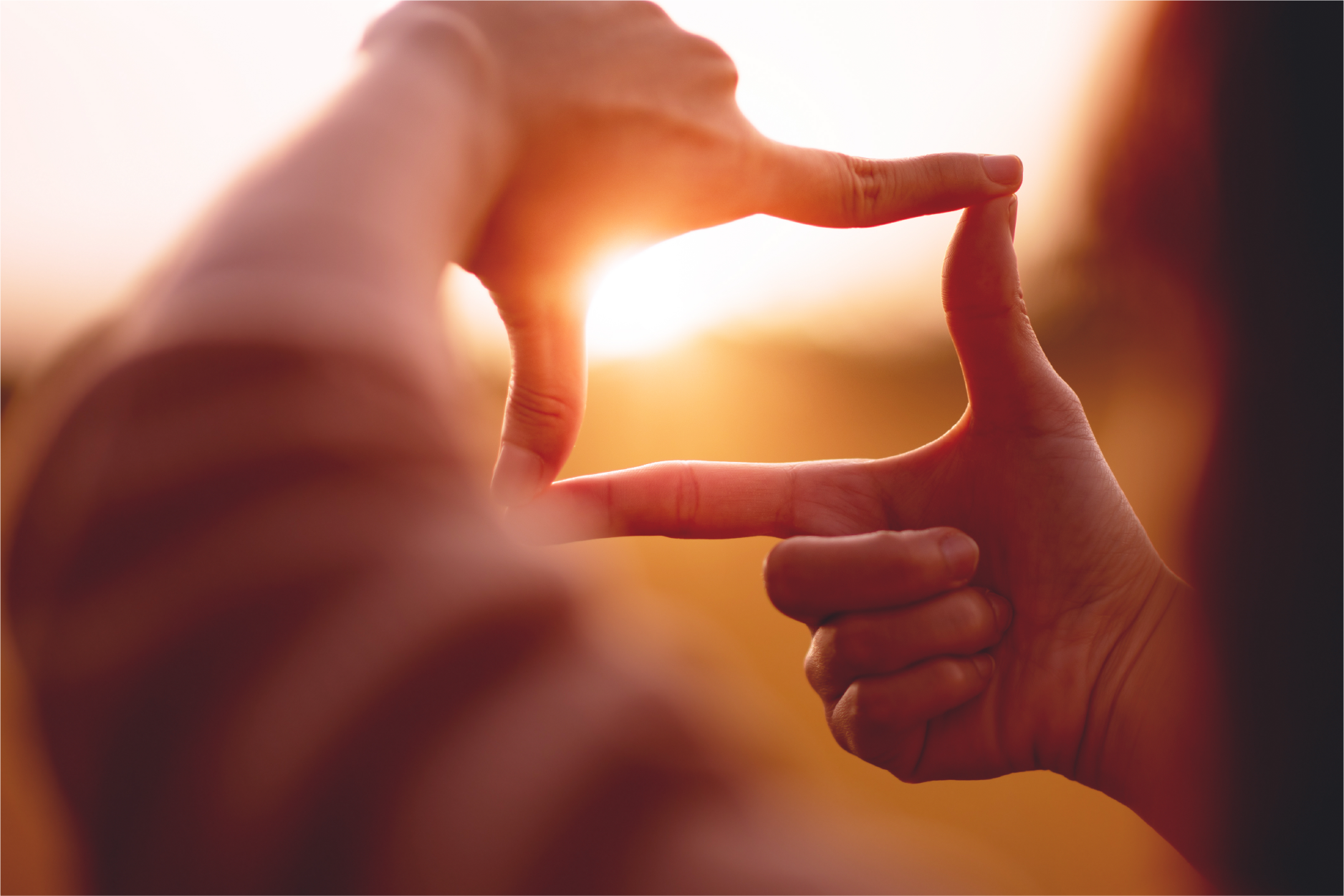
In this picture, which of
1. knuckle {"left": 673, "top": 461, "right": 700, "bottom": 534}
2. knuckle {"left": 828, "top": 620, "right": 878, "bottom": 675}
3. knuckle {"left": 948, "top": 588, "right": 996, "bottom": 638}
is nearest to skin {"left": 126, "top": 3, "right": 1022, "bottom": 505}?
knuckle {"left": 673, "top": 461, "right": 700, "bottom": 534}

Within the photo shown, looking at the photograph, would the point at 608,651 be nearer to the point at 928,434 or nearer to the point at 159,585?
the point at 159,585

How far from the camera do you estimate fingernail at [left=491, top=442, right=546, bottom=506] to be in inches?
45.3

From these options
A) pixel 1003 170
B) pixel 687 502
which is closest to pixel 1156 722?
pixel 687 502

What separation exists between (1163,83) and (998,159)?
0.64 metres

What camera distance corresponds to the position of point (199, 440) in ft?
0.98

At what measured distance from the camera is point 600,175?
962mm

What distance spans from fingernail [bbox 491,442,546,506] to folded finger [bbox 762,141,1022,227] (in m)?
0.60

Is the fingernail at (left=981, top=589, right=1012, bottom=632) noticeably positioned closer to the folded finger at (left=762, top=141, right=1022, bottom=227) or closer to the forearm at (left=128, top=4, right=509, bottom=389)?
the folded finger at (left=762, top=141, right=1022, bottom=227)

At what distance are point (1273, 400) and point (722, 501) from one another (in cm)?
84

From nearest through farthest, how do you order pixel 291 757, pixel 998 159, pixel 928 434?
pixel 291 757 → pixel 998 159 → pixel 928 434

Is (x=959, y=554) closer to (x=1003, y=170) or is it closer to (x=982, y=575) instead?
(x=982, y=575)

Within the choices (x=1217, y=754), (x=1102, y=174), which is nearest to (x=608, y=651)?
(x=1217, y=754)

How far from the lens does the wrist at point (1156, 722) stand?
3.31ft

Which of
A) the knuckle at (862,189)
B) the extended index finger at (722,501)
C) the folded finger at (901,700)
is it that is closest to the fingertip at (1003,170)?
the knuckle at (862,189)
